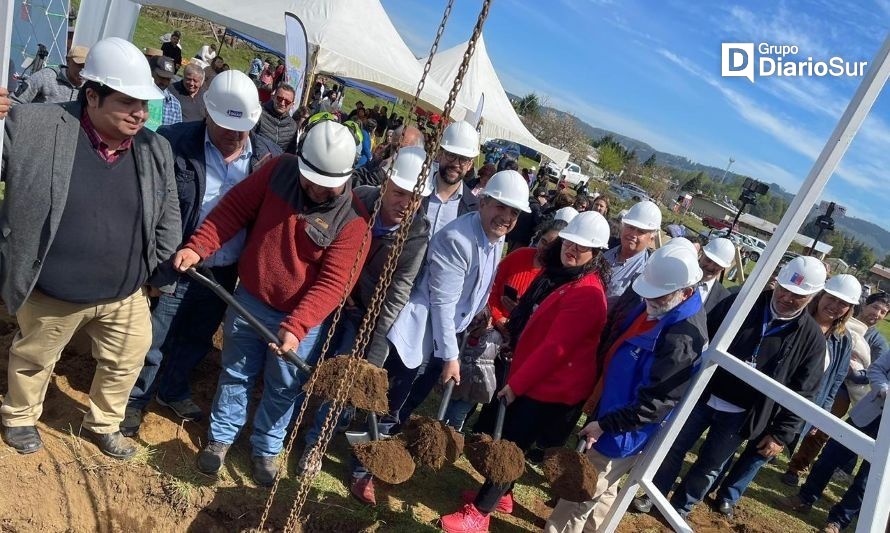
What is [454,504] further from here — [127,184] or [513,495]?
[127,184]

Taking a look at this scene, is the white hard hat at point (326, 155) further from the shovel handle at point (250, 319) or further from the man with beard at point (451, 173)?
the man with beard at point (451, 173)

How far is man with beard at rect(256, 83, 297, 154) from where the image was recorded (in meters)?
4.66

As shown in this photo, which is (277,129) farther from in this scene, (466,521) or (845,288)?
(845,288)

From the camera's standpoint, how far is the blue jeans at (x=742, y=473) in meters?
4.09

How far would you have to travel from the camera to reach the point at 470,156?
3975 mm

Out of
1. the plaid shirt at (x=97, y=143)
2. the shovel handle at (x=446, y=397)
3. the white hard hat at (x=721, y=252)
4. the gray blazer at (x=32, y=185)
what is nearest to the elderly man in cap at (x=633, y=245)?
the white hard hat at (x=721, y=252)

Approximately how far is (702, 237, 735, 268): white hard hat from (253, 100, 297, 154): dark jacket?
3.45 meters

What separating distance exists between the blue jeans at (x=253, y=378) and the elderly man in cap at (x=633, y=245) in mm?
2181

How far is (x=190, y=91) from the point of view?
A: 5789 millimetres

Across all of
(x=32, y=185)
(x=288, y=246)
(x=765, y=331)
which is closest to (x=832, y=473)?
(x=765, y=331)

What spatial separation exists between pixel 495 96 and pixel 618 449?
12434 millimetres

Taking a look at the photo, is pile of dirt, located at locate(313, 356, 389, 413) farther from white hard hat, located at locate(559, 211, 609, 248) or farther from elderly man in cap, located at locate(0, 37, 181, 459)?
white hard hat, located at locate(559, 211, 609, 248)

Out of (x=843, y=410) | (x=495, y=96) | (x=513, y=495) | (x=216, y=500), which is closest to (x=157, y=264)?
(x=216, y=500)

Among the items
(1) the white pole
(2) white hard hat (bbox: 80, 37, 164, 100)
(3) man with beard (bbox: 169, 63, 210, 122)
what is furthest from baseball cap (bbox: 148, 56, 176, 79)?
(1) the white pole
